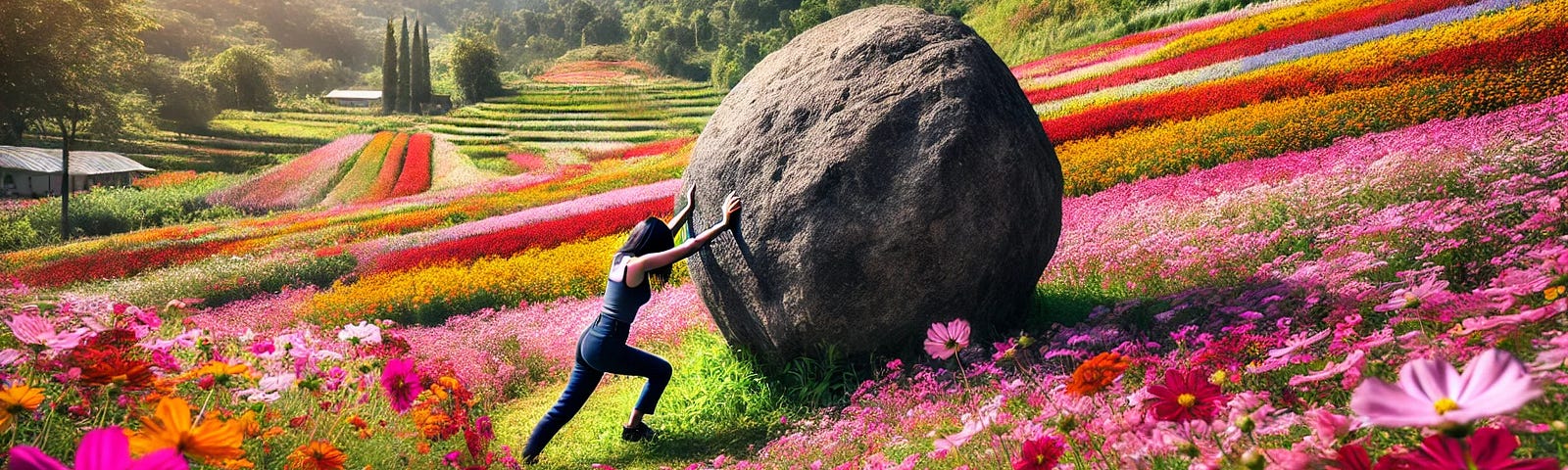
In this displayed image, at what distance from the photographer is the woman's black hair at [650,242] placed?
4.33m

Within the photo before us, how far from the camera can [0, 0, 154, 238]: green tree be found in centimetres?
723

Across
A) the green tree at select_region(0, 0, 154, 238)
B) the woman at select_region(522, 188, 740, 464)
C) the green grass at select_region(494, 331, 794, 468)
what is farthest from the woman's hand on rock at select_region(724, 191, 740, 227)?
the green tree at select_region(0, 0, 154, 238)

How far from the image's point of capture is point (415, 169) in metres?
11.4

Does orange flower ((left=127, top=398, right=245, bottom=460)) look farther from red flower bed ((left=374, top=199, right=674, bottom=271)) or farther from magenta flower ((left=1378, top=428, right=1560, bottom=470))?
red flower bed ((left=374, top=199, right=674, bottom=271))

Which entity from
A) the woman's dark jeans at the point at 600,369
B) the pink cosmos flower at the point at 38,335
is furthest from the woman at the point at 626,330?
the pink cosmos flower at the point at 38,335

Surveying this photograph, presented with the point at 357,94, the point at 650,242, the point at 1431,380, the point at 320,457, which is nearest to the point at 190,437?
the point at 320,457

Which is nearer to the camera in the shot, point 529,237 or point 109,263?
point 109,263

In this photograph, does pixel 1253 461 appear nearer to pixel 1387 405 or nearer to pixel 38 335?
pixel 1387 405

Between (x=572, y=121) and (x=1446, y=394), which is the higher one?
(x=572, y=121)

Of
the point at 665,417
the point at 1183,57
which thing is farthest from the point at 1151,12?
the point at 665,417

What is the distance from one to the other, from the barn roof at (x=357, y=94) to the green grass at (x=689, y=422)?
28.1 ft

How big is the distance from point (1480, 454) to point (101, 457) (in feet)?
5.06

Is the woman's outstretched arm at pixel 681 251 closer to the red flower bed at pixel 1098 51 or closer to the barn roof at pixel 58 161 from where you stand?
the barn roof at pixel 58 161

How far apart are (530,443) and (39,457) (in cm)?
350
